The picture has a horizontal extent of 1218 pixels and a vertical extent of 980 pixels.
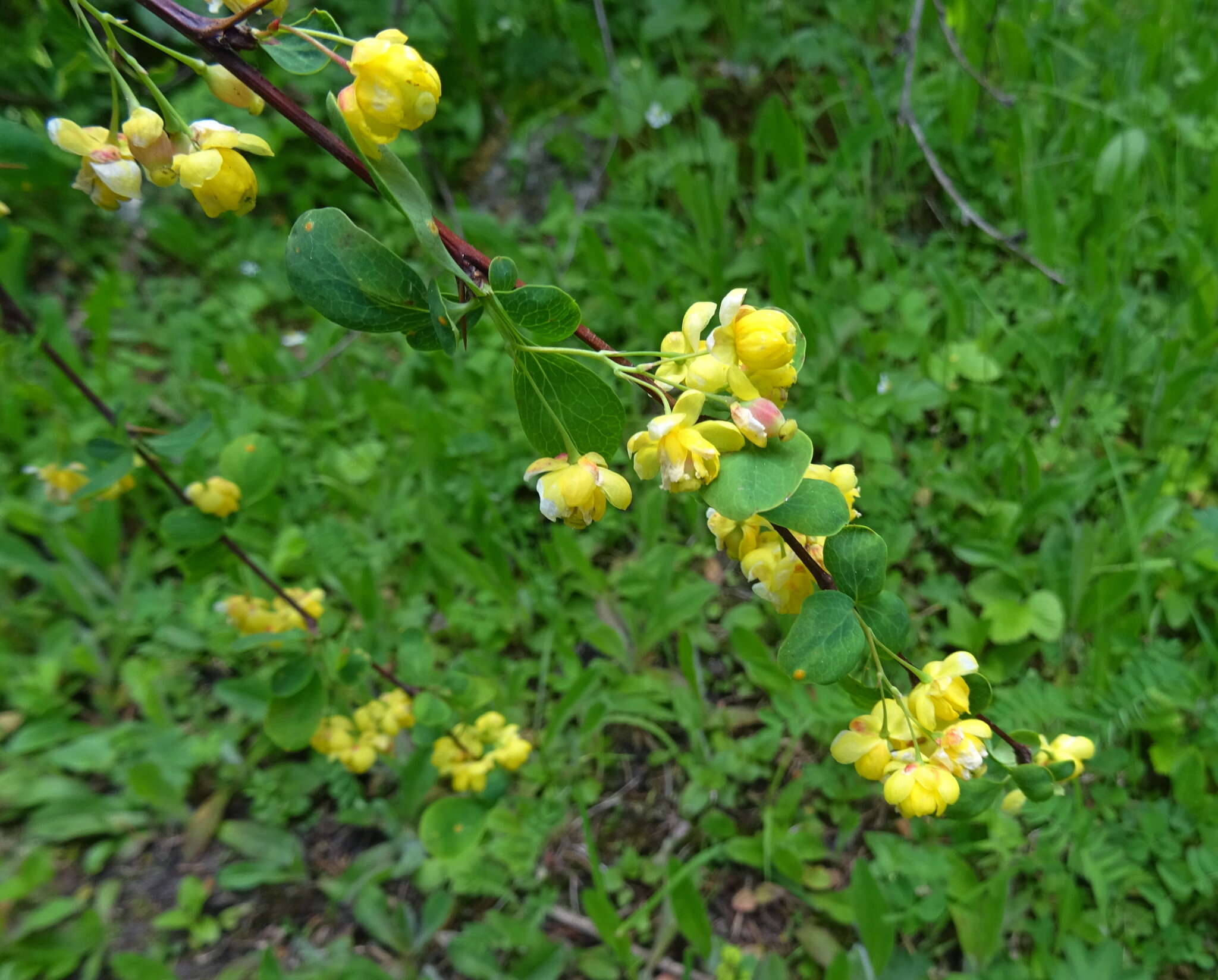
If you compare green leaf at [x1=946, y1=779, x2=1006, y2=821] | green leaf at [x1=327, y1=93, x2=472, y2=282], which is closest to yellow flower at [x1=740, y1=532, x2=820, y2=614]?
green leaf at [x1=946, y1=779, x2=1006, y2=821]

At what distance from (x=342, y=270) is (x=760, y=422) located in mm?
295

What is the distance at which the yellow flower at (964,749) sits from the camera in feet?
2.09

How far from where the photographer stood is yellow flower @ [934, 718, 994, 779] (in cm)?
64

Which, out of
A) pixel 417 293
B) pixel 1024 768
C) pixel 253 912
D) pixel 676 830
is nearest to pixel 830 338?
pixel 676 830

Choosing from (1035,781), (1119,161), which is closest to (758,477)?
(1035,781)

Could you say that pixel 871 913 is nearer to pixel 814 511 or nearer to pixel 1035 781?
pixel 1035 781

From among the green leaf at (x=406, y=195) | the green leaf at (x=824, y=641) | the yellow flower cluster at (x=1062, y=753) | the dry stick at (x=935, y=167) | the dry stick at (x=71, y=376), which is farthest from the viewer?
the dry stick at (x=935, y=167)

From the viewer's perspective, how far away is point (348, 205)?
2533 mm

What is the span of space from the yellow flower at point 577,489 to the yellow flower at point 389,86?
0.25m

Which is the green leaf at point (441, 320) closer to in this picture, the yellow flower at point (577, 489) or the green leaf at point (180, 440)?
the yellow flower at point (577, 489)

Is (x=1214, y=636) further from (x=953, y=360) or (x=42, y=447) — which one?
(x=42, y=447)

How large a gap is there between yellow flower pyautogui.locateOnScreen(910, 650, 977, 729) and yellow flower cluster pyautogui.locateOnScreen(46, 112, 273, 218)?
660 mm

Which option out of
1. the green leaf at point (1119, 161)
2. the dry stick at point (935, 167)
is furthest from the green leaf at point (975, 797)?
the green leaf at point (1119, 161)

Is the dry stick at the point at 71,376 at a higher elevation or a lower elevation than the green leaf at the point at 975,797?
higher
